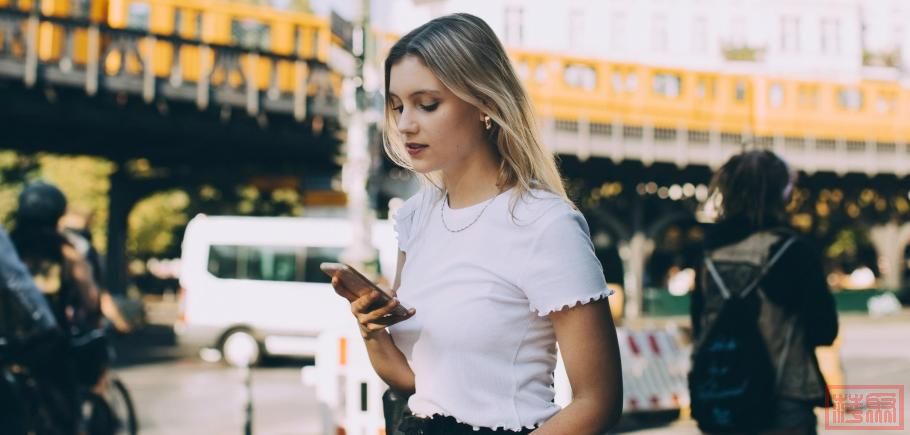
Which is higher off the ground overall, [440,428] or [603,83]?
[603,83]

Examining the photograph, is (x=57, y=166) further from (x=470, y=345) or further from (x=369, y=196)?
(x=470, y=345)

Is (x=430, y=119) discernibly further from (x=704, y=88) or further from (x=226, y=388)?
(x=704, y=88)

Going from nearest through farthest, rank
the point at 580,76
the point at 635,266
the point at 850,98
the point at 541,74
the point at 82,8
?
the point at 82,8
the point at 541,74
the point at 580,76
the point at 850,98
the point at 635,266

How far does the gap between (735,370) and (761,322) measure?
20cm

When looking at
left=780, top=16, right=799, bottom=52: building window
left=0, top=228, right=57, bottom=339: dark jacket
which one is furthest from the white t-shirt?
left=780, top=16, right=799, bottom=52: building window

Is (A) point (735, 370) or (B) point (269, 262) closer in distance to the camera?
(A) point (735, 370)

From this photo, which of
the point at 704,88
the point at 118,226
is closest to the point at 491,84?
the point at 118,226

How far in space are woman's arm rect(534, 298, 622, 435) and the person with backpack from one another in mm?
1843

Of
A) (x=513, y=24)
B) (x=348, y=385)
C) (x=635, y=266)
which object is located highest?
(x=513, y=24)

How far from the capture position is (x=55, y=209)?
5605 millimetres

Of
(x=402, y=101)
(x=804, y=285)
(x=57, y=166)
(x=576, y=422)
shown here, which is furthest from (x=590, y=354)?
(x=57, y=166)

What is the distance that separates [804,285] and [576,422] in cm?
205

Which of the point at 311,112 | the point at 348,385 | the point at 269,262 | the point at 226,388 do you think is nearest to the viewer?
the point at 348,385

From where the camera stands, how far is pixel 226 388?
43.1ft
